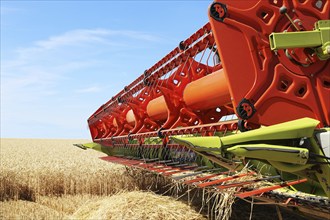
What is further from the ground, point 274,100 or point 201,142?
point 274,100

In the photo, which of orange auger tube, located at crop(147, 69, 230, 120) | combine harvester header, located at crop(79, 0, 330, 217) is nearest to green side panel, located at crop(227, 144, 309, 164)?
combine harvester header, located at crop(79, 0, 330, 217)

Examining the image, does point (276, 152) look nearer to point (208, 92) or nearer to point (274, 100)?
point (274, 100)

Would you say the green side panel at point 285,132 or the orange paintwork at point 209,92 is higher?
the orange paintwork at point 209,92

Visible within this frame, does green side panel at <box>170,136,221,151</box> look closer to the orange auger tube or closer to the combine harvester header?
the combine harvester header

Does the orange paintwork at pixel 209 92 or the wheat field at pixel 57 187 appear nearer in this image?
the orange paintwork at pixel 209 92

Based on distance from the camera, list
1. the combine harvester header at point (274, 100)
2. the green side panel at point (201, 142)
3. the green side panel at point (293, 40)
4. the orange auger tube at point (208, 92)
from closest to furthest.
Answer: the combine harvester header at point (274, 100)
the green side panel at point (201, 142)
the green side panel at point (293, 40)
the orange auger tube at point (208, 92)

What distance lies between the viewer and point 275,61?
10.5 feet

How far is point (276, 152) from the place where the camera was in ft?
8.13

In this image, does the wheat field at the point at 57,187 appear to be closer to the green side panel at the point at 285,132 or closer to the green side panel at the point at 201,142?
the green side panel at the point at 201,142

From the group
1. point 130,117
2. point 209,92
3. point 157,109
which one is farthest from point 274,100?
point 130,117

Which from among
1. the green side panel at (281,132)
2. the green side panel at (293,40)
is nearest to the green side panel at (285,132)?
the green side panel at (281,132)

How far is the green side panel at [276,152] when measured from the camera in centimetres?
245

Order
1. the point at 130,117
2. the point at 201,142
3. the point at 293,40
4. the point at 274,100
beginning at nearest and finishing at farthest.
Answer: the point at 201,142
the point at 293,40
the point at 274,100
the point at 130,117

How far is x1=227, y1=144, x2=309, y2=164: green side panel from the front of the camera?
2453mm
